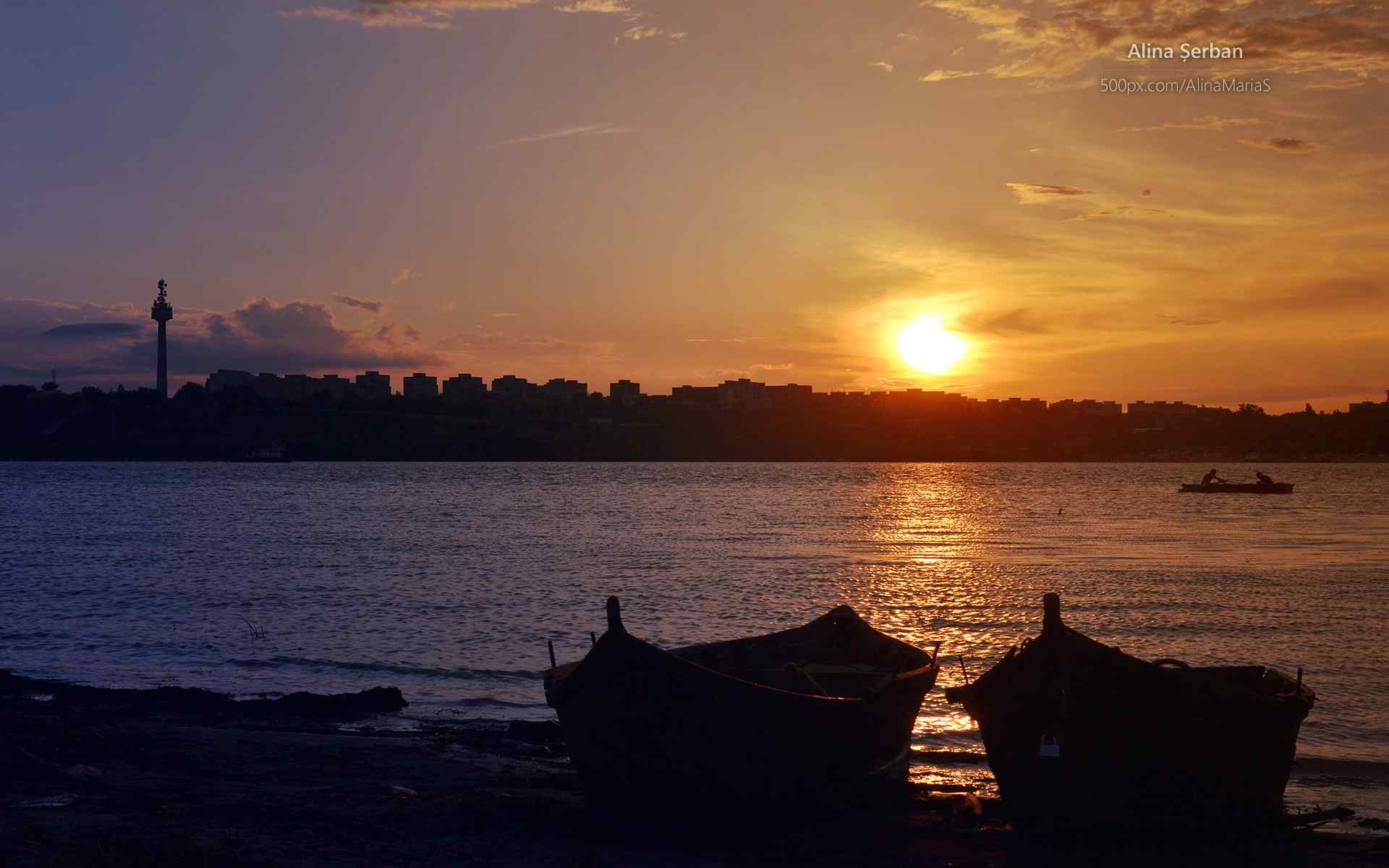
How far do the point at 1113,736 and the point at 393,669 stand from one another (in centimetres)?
1529

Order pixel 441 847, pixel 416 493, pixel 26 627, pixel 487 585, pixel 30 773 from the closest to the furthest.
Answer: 1. pixel 441 847
2. pixel 30 773
3. pixel 26 627
4. pixel 487 585
5. pixel 416 493

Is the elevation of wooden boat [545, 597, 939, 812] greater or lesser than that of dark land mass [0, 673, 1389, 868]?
greater

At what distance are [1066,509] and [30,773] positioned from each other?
85502 millimetres

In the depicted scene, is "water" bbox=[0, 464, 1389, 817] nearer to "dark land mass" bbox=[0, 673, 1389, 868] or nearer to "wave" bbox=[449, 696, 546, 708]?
"wave" bbox=[449, 696, 546, 708]

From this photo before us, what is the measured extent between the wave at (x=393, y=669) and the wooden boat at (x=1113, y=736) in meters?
11.7

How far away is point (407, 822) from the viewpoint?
11672 millimetres

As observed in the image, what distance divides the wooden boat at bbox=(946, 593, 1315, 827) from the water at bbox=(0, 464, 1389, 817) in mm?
2830

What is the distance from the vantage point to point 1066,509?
295ft

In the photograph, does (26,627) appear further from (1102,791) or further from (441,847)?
(1102,791)

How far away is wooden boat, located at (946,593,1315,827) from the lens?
1147cm

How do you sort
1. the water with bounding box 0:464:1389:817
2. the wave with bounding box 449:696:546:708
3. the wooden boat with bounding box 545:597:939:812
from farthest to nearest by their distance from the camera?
1. the water with bounding box 0:464:1389:817
2. the wave with bounding box 449:696:546:708
3. the wooden boat with bounding box 545:597:939:812

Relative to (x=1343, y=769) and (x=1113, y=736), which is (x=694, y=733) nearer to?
(x=1113, y=736)

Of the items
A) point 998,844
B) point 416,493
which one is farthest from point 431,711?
point 416,493

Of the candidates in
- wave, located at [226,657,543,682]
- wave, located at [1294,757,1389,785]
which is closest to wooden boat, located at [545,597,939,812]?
wave, located at [1294,757,1389,785]
